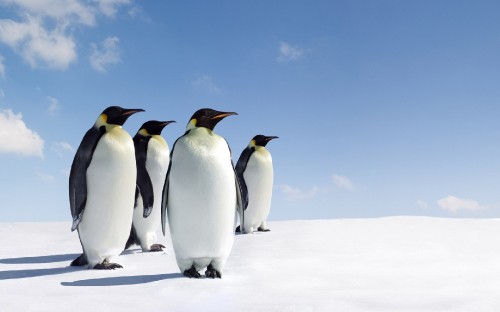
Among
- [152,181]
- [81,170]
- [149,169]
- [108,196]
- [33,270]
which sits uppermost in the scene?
[149,169]

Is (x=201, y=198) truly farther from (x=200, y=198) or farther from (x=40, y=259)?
(x=40, y=259)

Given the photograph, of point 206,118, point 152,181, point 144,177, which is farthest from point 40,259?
point 206,118

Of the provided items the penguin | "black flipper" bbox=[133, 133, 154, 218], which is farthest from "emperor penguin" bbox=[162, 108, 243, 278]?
the penguin

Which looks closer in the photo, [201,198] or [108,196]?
[201,198]

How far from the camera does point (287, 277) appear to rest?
5078 millimetres

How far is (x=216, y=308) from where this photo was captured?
142 inches

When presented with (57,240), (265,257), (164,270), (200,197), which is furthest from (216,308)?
(57,240)

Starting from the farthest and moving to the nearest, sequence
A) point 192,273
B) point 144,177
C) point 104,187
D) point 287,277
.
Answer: point 144,177 → point 104,187 → point 287,277 → point 192,273

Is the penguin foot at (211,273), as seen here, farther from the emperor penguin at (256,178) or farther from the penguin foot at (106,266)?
the emperor penguin at (256,178)

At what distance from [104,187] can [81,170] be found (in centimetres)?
29

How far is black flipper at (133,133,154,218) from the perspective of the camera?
605 centimetres

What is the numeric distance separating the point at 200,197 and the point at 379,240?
4666 mm

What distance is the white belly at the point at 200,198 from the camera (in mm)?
4574

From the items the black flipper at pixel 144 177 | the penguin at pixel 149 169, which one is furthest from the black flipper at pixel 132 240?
the black flipper at pixel 144 177
